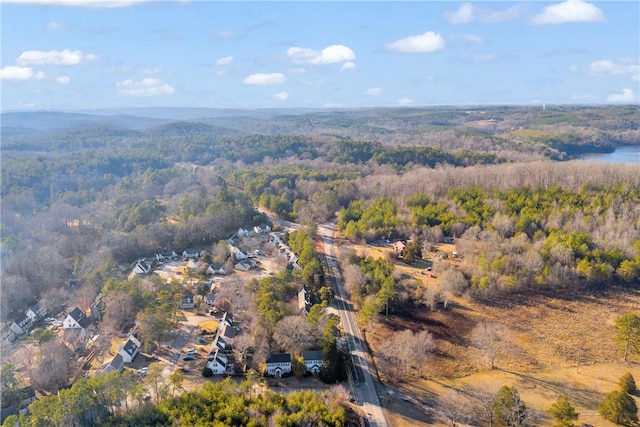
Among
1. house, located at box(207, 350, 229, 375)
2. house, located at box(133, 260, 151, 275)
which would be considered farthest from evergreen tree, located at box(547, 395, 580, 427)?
house, located at box(133, 260, 151, 275)

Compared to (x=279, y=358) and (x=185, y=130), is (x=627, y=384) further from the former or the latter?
(x=185, y=130)

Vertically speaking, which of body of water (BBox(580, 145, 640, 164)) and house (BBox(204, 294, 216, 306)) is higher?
body of water (BBox(580, 145, 640, 164))

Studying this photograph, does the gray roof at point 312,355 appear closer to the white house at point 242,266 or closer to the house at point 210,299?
the house at point 210,299

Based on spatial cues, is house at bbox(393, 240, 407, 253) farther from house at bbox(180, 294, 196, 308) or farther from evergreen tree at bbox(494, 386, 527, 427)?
evergreen tree at bbox(494, 386, 527, 427)

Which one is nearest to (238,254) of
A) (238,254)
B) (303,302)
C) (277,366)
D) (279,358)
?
(238,254)

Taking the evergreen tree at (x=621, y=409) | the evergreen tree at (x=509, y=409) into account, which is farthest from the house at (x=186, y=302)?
the evergreen tree at (x=621, y=409)

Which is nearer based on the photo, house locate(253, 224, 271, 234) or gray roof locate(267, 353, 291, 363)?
gray roof locate(267, 353, 291, 363)
